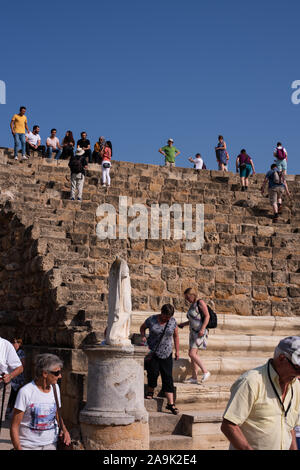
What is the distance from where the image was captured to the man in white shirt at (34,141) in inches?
762

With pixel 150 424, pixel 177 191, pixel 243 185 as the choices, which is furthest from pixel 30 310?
pixel 243 185

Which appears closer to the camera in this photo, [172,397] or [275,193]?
[172,397]

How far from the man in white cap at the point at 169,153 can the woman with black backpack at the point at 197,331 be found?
13344 mm

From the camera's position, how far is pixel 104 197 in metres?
15.1

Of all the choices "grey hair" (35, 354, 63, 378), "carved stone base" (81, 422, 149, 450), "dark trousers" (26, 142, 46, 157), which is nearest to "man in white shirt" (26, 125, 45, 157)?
"dark trousers" (26, 142, 46, 157)

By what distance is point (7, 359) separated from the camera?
5.62 metres

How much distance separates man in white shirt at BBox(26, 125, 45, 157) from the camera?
19344 millimetres

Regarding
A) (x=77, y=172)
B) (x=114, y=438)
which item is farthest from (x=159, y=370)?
(x=77, y=172)

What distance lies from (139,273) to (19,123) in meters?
7.44

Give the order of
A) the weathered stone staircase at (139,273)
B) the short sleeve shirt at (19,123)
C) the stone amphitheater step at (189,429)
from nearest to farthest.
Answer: the stone amphitheater step at (189,429)
the weathered stone staircase at (139,273)
the short sleeve shirt at (19,123)

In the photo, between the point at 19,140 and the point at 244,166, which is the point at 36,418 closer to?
the point at 19,140

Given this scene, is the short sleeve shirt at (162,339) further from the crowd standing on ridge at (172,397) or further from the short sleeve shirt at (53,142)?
the short sleeve shirt at (53,142)

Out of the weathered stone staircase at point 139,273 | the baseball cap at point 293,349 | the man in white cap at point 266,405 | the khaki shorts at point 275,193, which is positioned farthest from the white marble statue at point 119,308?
the khaki shorts at point 275,193

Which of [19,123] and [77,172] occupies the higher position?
[19,123]
